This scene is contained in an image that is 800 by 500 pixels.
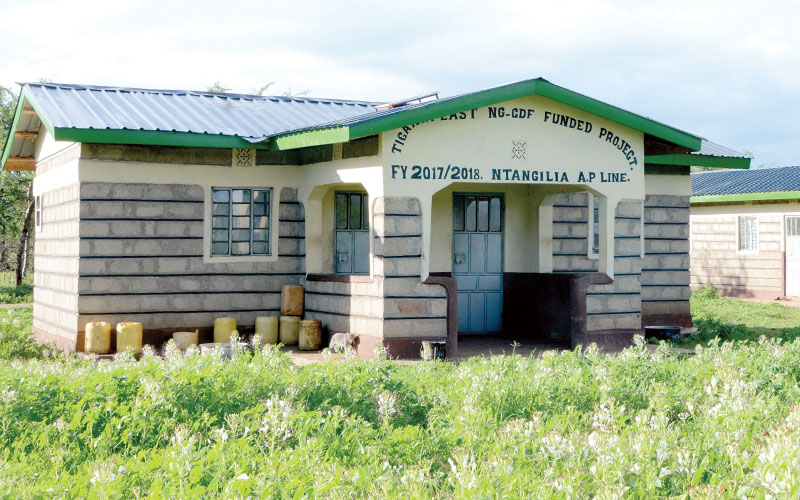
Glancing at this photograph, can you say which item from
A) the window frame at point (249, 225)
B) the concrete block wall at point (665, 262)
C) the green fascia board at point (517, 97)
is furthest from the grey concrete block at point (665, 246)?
the window frame at point (249, 225)

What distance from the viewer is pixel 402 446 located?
6715 mm

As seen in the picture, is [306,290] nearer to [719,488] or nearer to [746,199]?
[719,488]

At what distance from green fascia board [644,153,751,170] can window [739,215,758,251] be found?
10163 millimetres

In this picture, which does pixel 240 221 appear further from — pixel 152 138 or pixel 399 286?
pixel 399 286

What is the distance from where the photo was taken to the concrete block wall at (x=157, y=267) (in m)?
14.5

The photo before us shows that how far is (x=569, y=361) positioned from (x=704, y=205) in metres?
19.9

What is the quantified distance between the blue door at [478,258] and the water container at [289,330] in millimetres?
2892

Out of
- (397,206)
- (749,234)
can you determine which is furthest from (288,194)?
(749,234)

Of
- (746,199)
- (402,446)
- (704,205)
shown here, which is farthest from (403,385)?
(704,205)

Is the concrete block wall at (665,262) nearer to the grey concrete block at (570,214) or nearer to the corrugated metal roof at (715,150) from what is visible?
the corrugated metal roof at (715,150)

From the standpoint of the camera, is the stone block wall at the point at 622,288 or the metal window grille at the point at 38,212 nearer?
the stone block wall at the point at 622,288

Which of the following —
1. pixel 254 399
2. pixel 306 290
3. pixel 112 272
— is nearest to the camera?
pixel 254 399

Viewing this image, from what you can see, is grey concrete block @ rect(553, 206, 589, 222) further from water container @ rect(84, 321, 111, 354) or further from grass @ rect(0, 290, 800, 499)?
water container @ rect(84, 321, 111, 354)

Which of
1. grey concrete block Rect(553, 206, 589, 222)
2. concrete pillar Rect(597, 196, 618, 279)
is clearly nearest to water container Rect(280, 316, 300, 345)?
grey concrete block Rect(553, 206, 589, 222)
